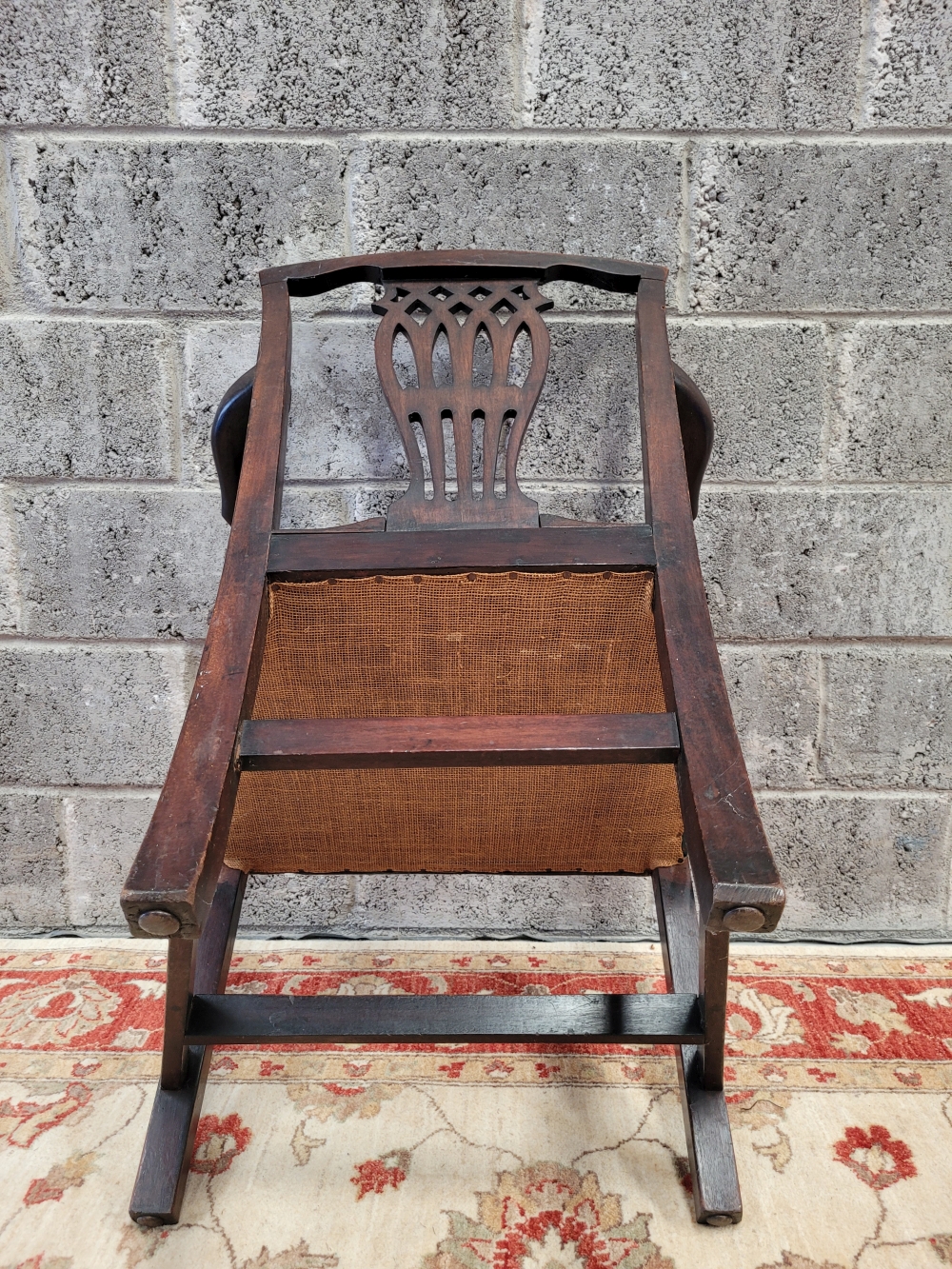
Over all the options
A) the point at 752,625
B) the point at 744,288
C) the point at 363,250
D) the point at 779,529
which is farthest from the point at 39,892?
the point at 744,288

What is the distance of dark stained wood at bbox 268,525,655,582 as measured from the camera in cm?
98

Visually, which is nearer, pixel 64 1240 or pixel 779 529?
pixel 64 1240

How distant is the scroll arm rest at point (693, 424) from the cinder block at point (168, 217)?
66 cm

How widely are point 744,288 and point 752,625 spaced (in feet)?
1.88

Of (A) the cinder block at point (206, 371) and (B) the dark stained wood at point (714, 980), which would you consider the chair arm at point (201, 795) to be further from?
(A) the cinder block at point (206, 371)

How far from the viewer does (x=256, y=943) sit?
5.09 feet

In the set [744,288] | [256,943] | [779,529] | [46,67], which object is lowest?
[256,943]

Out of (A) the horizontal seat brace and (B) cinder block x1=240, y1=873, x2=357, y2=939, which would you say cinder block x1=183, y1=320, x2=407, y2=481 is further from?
(A) the horizontal seat brace

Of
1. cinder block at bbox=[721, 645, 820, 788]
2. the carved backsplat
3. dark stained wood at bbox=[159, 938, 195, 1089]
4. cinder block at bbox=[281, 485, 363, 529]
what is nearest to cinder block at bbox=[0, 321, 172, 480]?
cinder block at bbox=[281, 485, 363, 529]

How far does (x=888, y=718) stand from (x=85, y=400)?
1.52 m

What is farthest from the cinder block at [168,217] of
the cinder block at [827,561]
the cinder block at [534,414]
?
the cinder block at [827,561]

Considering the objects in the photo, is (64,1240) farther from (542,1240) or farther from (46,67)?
(46,67)

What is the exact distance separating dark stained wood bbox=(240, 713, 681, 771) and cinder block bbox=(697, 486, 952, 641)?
0.72m

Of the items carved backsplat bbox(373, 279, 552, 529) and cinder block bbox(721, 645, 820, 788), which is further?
cinder block bbox(721, 645, 820, 788)
